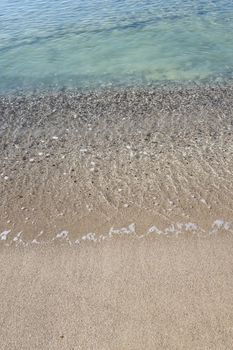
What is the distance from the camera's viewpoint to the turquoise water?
11.3 m

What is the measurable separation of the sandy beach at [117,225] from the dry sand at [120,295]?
0.01 meters

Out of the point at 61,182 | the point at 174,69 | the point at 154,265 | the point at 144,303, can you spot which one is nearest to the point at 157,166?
the point at 61,182

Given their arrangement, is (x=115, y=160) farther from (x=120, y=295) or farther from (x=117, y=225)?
(x=120, y=295)

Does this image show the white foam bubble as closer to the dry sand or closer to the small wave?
the small wave

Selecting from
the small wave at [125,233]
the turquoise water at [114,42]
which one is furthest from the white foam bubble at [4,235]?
the turquoise water at [114,42]

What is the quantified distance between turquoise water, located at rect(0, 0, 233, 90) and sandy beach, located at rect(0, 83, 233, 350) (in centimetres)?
207

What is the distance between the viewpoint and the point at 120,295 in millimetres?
5008

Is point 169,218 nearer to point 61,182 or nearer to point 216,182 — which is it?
point 216,182

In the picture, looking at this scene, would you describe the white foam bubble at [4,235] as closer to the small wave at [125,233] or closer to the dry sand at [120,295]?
the small wave at [125,233]

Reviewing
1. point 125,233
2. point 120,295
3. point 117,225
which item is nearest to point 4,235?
point 117,225

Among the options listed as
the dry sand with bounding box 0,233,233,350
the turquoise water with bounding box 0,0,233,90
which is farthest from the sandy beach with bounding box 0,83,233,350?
the turquoise water with bounding box 0,0,233,90

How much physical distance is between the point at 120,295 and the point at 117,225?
1.25m

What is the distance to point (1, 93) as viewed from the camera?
1053 centimetres

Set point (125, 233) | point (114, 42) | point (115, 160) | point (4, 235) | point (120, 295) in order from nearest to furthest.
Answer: point (120, 295)
point (125, 233)
point (4, 235)
point (115, 160)
point (114, 42)
